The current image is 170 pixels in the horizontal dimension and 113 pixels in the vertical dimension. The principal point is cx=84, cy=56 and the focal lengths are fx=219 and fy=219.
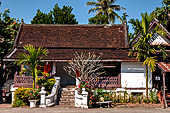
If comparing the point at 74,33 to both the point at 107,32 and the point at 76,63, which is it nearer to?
the point at 107,32

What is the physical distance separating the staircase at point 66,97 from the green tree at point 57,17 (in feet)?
62.0

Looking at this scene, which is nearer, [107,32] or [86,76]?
[86,76]

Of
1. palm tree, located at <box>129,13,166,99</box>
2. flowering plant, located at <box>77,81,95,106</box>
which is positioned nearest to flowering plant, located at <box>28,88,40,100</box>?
flowering plant, located at <box>77,81,95,106</box>

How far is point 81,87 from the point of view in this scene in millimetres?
14406

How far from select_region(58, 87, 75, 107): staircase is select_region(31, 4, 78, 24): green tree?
18.9 metres

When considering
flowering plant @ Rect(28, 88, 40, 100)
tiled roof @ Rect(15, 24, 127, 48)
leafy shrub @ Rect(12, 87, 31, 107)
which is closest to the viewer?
flowering plant @ Rect(28, 88, 40, 100)

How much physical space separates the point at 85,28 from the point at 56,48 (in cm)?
431

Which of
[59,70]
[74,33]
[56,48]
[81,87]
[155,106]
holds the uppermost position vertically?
[74,33]

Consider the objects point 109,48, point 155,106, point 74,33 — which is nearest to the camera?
point 155,106

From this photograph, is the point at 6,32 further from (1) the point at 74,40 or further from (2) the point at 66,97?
(2) the point at 66,97

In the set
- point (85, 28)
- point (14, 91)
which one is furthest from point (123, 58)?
point (14, 91)

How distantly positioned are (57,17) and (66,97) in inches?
824

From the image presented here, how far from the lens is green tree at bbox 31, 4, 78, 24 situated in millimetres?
33219

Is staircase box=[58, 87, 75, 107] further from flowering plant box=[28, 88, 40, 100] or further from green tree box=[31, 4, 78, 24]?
green tree box=[31, 4, 78, 24]
